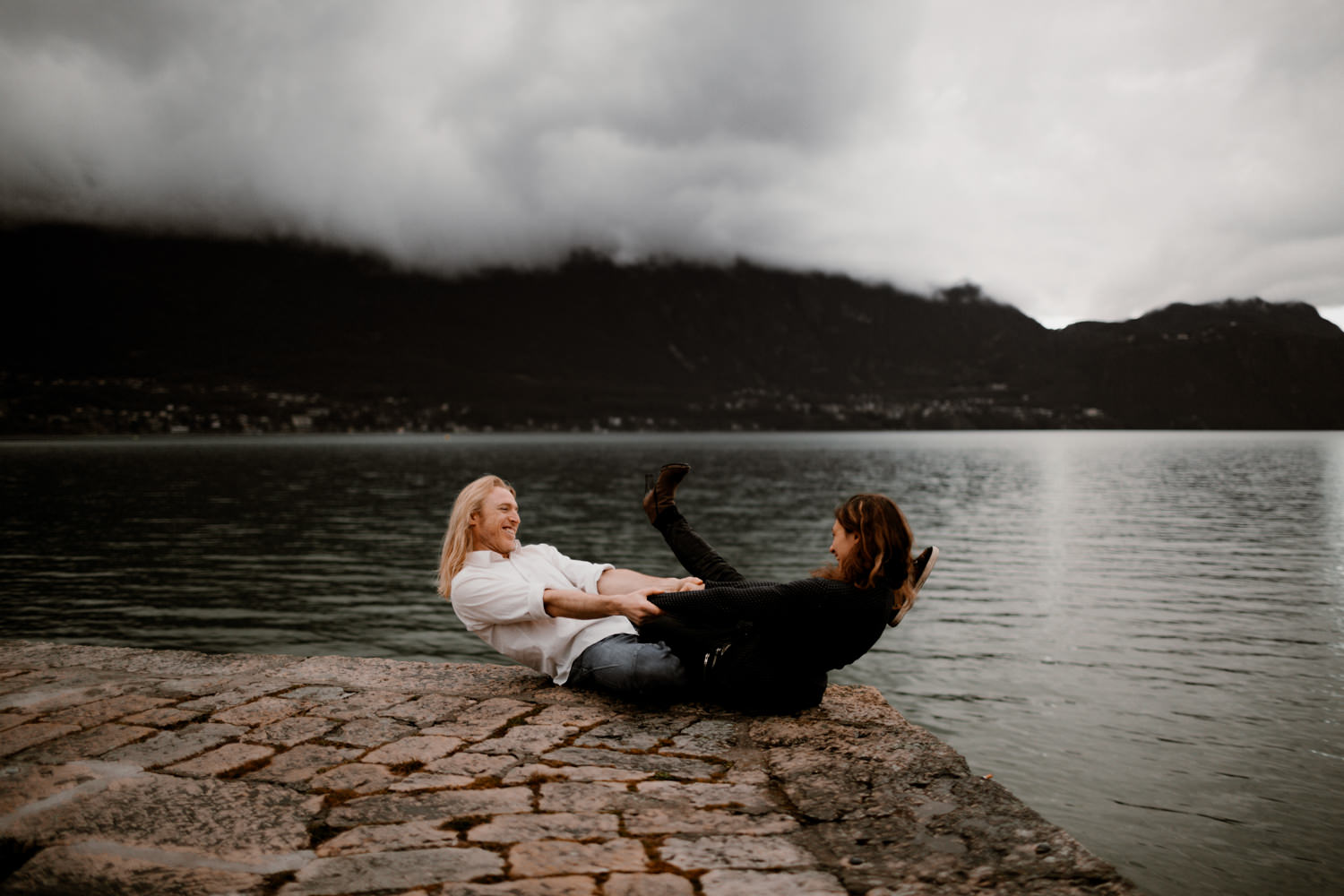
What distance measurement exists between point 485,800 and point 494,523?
7.44 feet

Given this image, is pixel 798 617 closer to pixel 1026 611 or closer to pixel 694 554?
pixel 694 554

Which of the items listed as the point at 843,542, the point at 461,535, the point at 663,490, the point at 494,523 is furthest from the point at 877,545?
the point at 461,535

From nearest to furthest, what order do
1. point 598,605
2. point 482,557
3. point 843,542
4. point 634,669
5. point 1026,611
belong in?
point 843,542 < point 598,605 < point 634,669 < point 482,557 < point 1026,611

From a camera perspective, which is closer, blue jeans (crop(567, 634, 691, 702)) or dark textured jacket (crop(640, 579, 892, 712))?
dark textured jacket (crop(640, 579, 892, 712))

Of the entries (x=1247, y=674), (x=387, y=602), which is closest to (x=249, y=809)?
(x=1247, y=674)

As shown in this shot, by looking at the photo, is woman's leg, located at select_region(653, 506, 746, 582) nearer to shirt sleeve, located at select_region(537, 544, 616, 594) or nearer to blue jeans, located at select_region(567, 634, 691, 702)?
shirt sleeve, located at select_region(537, 544, 616, 594)

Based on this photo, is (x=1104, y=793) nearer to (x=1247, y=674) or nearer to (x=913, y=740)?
(x=913, y=740)

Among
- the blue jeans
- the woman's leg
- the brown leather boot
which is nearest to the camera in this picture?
the blue jeans

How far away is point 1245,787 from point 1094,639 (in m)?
8.20

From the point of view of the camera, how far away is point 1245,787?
29.9 ft

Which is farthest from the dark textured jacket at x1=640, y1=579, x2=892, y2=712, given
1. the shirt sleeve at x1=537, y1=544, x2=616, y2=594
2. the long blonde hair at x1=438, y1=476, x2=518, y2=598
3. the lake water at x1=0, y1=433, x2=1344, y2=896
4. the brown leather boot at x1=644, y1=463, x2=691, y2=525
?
the lake water at x1=0, y1=433, x2=1344, y2=896

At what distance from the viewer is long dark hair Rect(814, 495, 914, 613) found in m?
4.91

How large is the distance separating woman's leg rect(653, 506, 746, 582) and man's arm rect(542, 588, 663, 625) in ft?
2.13

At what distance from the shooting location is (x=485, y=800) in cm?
386
